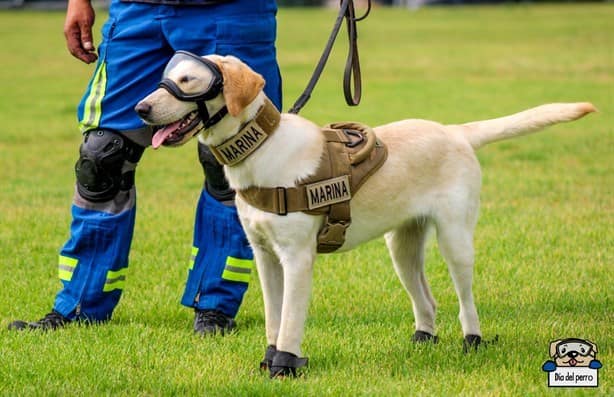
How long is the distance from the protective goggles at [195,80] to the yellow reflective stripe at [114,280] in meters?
1.54

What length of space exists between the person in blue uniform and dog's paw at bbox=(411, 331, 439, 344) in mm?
933

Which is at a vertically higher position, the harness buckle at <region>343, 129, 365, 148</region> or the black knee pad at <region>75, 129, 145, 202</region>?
the harness buckle at <region>343, 129, 365, 148</region>

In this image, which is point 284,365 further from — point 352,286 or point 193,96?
point 352,286

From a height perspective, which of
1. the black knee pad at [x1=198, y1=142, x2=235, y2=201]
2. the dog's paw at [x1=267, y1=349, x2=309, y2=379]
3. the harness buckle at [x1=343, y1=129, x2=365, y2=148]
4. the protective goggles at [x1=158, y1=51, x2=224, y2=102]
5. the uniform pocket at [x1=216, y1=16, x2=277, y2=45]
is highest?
the protective goggles at [x1=158, y1=51, x2=224, y2=102]

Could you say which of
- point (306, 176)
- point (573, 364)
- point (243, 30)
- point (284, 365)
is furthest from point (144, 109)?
point (573, 364)

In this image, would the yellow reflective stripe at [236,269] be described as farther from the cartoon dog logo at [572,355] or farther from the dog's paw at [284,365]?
the cartoon dog logo at [572,355]

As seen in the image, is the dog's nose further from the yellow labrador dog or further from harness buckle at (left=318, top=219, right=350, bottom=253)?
harness buckle at (left=318, top=219, right=350, bottom=253)

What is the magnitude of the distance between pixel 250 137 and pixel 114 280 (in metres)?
1.51

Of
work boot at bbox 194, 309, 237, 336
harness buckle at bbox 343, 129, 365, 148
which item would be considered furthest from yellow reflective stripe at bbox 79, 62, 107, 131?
harness buckle at bbox 343, 129, 365, 148

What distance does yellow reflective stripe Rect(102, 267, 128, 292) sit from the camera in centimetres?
552

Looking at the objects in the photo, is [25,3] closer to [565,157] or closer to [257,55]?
[565,157]

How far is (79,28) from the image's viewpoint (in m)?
5.60

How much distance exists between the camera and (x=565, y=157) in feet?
36.6

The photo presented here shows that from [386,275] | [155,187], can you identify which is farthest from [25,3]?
[386,275]
